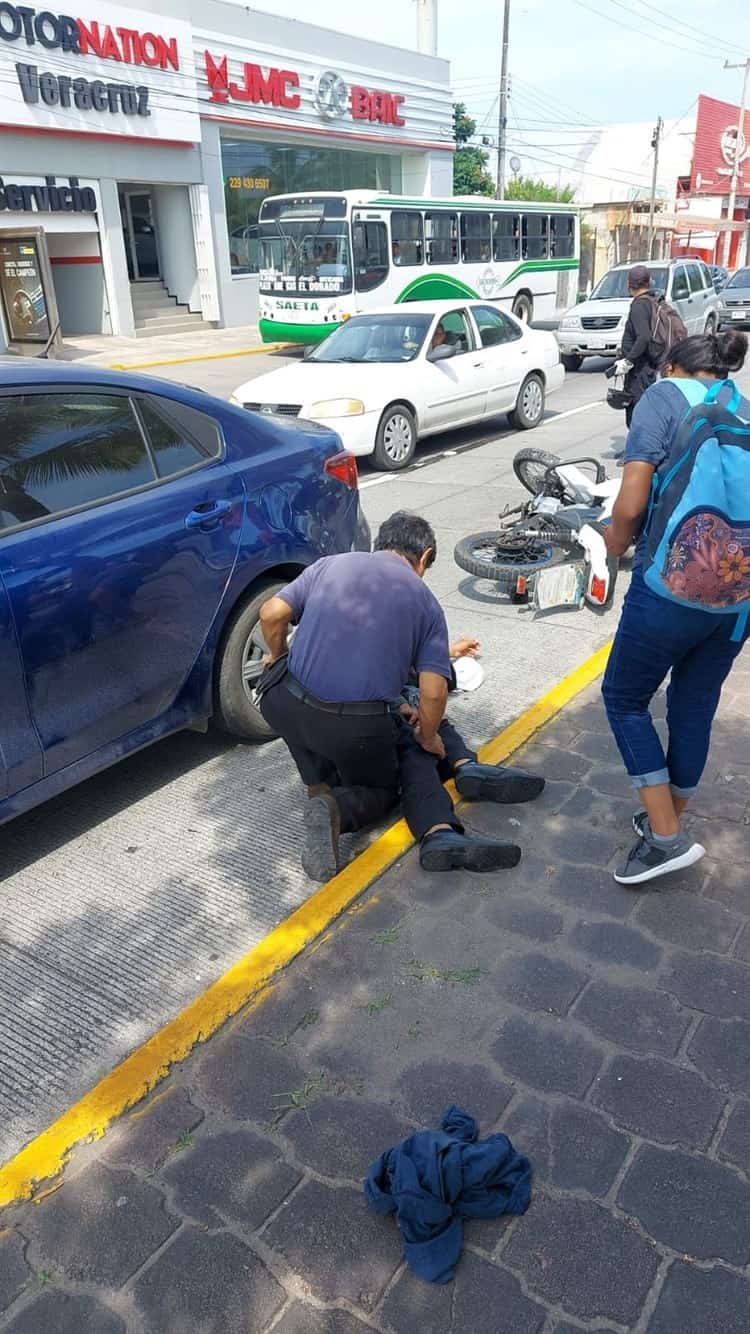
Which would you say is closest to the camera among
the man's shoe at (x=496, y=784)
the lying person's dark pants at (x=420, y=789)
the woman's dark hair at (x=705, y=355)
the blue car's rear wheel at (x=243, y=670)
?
the woman's dark hair at (x=705, y=355)

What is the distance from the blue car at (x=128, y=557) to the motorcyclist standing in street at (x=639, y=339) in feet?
17.2

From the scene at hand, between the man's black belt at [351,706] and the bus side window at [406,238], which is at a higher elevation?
the bus side window at [406,238]

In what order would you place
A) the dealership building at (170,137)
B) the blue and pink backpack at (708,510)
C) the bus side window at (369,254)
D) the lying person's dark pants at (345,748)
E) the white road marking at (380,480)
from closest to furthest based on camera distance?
the blue and pink backpack at (708,510) → the lying person's dark pants at (345,748) → the white road marking at (380,480) → the bus side window at (369,254) → the dealership building at (170,137)

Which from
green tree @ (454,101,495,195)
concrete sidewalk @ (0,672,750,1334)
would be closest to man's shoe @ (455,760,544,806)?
concrete sidewalk @ (0,672,750,1334)

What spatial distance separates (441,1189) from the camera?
85.3 inches

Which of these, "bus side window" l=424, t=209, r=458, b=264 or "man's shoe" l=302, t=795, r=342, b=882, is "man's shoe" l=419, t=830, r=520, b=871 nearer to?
"man's shoe" l=302, t=795, r=342, b=882

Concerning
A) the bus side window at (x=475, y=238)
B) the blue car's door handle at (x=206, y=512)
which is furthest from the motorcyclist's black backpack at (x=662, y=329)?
the bus side window at (x=475, y=238)

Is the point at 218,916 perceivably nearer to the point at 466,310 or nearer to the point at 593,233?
the point at 466,310

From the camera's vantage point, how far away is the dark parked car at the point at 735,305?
24.5m

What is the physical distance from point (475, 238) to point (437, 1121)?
2148 cm

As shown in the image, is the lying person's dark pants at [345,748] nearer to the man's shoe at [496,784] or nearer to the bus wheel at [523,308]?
the man's shoe at [496,784]

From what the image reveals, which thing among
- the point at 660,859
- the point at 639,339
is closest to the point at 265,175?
the point at 639,339

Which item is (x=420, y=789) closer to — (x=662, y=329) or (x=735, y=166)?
(x=662, y=329)

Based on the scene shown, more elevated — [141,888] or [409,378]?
[409,378]
